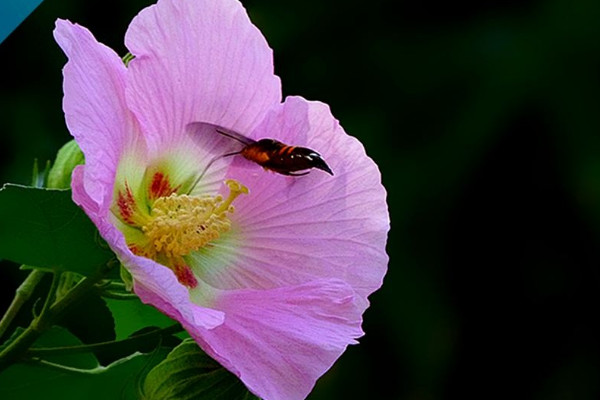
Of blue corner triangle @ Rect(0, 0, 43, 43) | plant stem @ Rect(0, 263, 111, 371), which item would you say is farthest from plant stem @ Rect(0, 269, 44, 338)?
blue corner triangle @ Rect(0, 0, 43, 43)

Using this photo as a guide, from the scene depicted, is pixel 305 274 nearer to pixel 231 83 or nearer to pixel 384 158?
pixel 231 83

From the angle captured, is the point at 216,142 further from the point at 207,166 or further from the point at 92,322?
the point at 92,322

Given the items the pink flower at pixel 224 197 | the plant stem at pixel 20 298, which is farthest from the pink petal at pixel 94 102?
the plant stem at pixel 20 298

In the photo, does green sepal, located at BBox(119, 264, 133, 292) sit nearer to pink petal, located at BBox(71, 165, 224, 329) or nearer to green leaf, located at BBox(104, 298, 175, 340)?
pink petal, located at BBox(71, 165, 224, 329)

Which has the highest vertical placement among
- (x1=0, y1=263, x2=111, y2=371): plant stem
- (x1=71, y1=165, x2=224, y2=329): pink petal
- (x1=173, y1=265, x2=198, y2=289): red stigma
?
(x1=71, y1=165, x2=224, y2=329): pink petal

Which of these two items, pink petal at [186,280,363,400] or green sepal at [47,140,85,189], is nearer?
pink petal at [186,280,363,400]

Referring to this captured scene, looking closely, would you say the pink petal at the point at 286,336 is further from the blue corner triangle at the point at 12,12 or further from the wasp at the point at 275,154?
the blue corner triangle at the point at 12,12

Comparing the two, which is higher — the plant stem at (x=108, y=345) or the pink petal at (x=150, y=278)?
the pink petal at (x=150, y=278)
